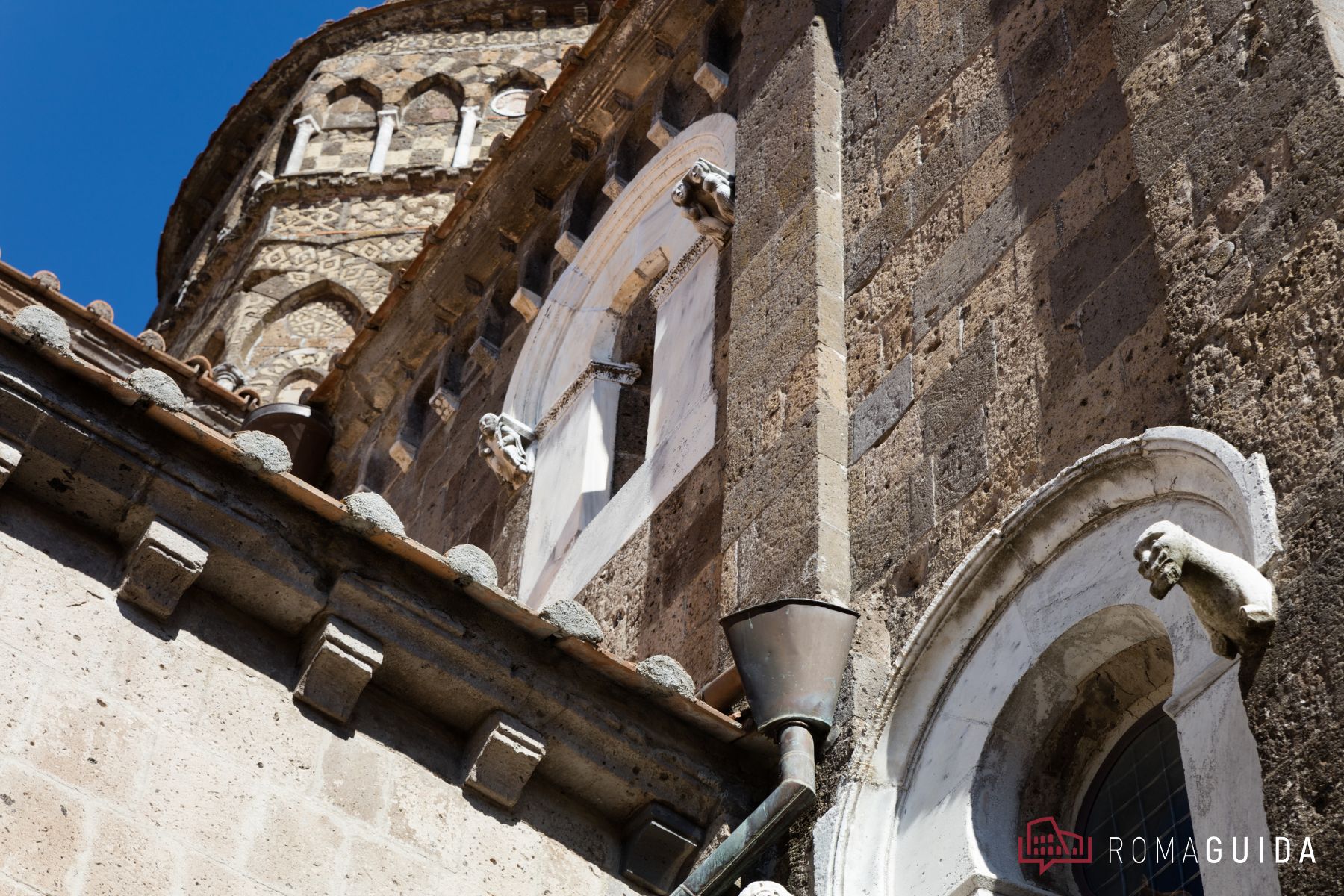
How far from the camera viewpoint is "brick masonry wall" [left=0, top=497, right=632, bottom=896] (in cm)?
409

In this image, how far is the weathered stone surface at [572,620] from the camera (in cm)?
488

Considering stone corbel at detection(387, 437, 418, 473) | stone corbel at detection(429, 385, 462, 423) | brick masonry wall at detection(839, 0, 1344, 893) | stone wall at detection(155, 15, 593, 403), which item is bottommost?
brick masonry wall at detection(839, 0, 1344, 893)

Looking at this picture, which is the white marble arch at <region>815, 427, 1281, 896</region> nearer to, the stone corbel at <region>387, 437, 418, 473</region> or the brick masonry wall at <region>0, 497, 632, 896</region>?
the brick masonry wall at <region>0, 497, 632, 896</region>

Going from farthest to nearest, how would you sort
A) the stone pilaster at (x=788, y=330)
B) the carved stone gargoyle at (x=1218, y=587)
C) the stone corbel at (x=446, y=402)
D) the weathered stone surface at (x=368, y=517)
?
the stone corbel at (x=446, y=402) < the stone pilaster at (x=788, y=330) < the weathered stone surface at (x=368, y=517) < the carved stone gargoyle at (x=1218, y=587)

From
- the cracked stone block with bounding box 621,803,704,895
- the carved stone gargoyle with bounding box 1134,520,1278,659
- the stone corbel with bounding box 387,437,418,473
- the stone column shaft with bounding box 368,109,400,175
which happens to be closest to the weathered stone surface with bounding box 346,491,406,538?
the cracked stone block with bounding box 621,803,704,895

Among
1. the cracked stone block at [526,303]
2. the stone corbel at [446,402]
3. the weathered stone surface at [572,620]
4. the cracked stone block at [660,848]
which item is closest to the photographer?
the weathered stone surface at [572,620]

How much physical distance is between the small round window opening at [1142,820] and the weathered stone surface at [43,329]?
2716mm

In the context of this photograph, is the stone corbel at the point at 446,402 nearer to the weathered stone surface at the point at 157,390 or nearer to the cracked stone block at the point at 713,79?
the cracked stone block at the point at 713,79

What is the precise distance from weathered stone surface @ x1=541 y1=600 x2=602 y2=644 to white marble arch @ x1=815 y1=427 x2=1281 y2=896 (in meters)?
0.76

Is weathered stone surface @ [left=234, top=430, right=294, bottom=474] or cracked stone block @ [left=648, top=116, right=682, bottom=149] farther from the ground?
cracked stone block @ [left=648, top=116, right=682, bottom=149]

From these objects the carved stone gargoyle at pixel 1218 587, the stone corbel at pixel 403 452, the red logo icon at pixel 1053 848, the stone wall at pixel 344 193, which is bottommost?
the red logo icon at pixel 1053 848

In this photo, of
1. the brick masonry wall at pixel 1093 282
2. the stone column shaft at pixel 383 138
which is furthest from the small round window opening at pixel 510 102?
the brick masonry wall at pixel 1093 282

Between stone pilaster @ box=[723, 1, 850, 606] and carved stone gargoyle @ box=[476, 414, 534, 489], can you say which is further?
carved stone gargoyle @ box=[476, 414, 534, 489]

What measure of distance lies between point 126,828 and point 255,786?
1.20 feet
